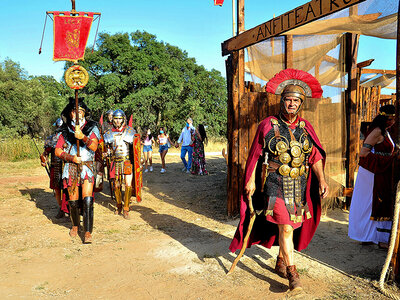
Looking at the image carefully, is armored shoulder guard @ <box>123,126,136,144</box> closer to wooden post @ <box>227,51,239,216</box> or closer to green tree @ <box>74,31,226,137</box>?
wooden post @ <box>227,51,239,216</box>

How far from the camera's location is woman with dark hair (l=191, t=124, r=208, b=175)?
11.4 metres

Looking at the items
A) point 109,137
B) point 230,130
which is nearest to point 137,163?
point 109,137

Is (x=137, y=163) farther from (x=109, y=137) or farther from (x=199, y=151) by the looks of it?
(x=199, y=151)

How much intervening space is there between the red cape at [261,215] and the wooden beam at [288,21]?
4.36ft

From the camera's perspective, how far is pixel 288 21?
4348 millimetres

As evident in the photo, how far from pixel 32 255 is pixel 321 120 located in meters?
4.98

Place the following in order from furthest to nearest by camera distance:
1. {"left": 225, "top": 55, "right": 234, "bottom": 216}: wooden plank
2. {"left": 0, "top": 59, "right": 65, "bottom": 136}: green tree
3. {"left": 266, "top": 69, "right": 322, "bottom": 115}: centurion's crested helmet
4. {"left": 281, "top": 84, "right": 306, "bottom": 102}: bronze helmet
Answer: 1. {"left": 0, "top": 59, "right": 65, "bottom": 136}: green tree
2. {"left": 225, "top": 55, "right": 234, "bottom": 216}: wooden plank
3. {"left": 266, "top": 69, "right": 322, "bottom": 115}: centurion's crested helmet
4. {"left": 281, "top": 84, "right": 306, "bottom": 102}: bronze helmet

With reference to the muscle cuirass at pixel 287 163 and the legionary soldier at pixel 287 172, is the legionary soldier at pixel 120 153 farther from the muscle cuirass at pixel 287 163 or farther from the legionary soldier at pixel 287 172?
the muscle cuirass at pixel 287 163

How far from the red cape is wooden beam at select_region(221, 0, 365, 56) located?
1330mm

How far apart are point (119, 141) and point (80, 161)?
157 centimetres

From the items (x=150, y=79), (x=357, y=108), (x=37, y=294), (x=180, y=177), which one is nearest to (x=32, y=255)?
(x=37, y=294)

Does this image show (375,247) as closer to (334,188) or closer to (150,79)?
(334,188)

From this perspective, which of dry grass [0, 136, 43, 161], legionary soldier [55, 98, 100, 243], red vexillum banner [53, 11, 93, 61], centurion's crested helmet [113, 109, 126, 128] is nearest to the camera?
red vexillum banner [53, 11, 93, 61]

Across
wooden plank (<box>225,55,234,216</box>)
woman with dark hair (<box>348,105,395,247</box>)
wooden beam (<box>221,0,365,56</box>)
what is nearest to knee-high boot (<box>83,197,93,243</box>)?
wooden plank (<box>225,55,234,216</box>)
